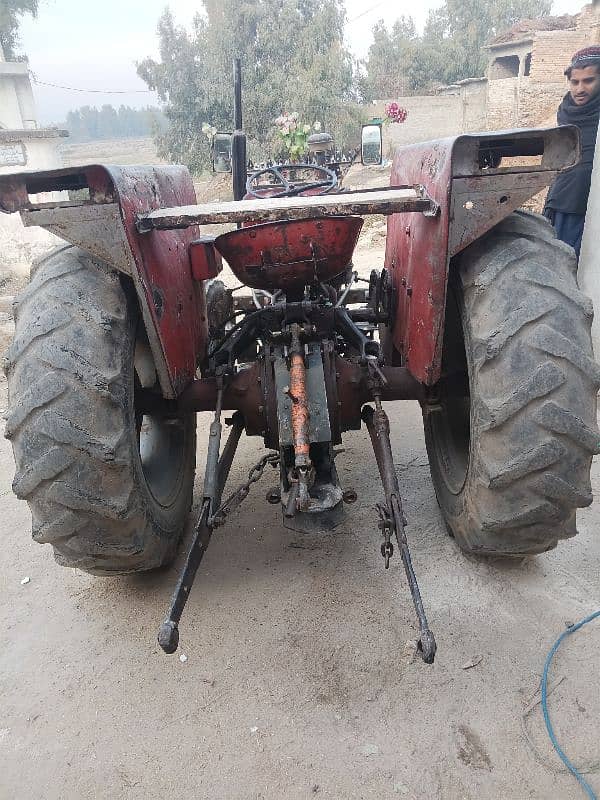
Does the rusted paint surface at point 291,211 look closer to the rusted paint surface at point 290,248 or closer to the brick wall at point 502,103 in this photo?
the rusted paint surface at point 290,248

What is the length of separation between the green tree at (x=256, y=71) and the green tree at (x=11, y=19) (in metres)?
8.74

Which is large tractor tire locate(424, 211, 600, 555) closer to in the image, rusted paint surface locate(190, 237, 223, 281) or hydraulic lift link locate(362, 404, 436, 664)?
hydraulic lift link locate(362, 404, 436, 664)

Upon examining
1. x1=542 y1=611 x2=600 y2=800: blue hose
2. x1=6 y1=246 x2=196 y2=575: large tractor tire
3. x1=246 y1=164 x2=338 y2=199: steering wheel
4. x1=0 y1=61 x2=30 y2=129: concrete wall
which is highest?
x1=0 y1=61 x2=30 y2=129: concrete wall

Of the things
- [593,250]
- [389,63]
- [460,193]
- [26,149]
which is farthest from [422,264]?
[389,63]

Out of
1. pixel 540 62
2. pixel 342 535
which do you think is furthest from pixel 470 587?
pixel 540 62

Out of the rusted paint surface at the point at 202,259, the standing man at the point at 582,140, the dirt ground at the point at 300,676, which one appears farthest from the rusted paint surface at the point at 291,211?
the standing man at the point at 582,140

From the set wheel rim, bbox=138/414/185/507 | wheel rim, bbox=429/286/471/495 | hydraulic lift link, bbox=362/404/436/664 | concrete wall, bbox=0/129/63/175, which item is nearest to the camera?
hydraulic lift link, bbox=362/404/436/664

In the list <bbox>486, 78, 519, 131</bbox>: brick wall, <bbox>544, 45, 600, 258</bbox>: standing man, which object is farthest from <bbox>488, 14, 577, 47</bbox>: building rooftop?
<bbox>544, 45, 600, 258</bbox>: standing man

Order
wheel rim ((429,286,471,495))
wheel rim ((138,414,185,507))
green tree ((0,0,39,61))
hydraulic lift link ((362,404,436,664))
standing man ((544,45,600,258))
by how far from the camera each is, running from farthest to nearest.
Result: green tree ((0,0,39,61)) → standing man ((544,45,600,258)) → wheel rim ((138,414,185,507)) → wheel rim ((429,286,471,495)) → hydraulic lift link ((362,404,436,664))

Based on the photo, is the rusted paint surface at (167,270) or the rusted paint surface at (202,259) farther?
the rusted paint surface at (202,259)

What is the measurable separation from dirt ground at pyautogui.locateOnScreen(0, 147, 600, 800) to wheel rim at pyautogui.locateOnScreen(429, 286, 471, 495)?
332 mm

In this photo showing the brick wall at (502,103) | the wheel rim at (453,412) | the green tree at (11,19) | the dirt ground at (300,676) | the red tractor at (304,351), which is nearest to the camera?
the dirt ground at (300,676)

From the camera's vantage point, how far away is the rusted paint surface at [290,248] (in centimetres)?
222

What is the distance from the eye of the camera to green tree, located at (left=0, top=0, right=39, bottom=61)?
2952 cm
